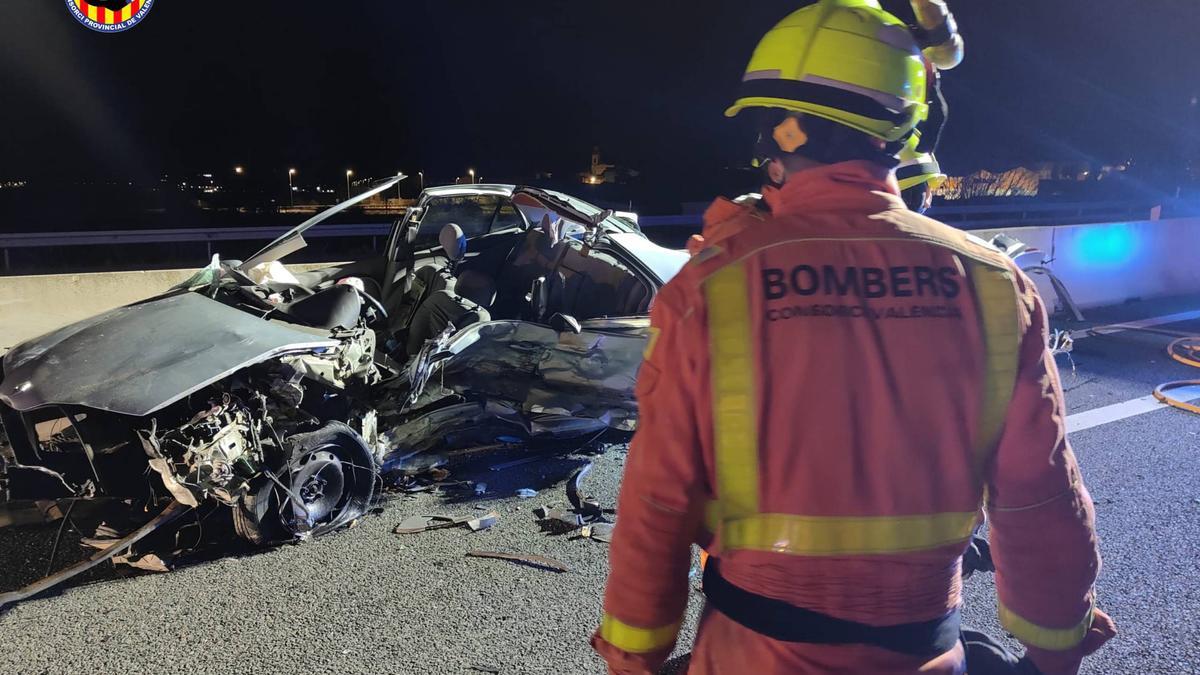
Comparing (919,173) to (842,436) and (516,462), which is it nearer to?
(842,436)

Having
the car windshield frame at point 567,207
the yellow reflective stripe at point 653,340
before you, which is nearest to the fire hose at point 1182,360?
the car windshield frame at point 567,207

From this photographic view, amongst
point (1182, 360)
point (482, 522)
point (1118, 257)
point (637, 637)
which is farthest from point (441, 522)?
point (1118, 257)

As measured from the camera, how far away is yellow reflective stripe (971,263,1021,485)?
109 cm

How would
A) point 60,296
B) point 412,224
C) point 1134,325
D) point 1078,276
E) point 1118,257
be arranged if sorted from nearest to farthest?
1. point 412,224
2. point 60,296
3. point 1134,325
4. point 1078,276
5. point 1118,257

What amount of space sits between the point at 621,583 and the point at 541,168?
3378 cm

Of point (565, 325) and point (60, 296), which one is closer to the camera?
point (565, 325)

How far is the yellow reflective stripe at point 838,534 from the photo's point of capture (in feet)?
3.38

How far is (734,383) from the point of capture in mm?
1028

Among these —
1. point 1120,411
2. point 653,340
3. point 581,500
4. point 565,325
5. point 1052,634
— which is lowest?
point 1120,411

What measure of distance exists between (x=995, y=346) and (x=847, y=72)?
19.4 inches

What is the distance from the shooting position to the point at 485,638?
285 centimetres

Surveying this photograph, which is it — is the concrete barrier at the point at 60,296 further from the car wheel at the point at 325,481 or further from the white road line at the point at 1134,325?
the white road line at the point at 1134,325

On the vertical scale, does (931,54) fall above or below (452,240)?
above

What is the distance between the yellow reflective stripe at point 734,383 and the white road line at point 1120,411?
4809mm
